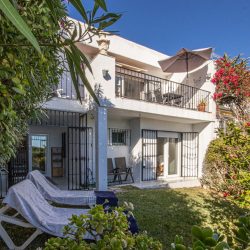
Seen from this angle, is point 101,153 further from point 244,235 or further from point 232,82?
point 232,82

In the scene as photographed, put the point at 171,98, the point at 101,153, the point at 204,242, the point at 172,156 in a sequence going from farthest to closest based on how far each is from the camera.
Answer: the point at 172,156
the point at 171,98
the point at 101,153
the point at 204,242

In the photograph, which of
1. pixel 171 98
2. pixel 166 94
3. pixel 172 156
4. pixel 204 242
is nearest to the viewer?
pixel 204 242

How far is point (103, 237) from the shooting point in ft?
5.49

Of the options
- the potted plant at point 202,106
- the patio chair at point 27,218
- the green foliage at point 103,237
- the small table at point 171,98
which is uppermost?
the small table at point 171,98

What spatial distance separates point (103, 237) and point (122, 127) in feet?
31.5

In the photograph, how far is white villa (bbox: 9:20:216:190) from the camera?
25.9 feet

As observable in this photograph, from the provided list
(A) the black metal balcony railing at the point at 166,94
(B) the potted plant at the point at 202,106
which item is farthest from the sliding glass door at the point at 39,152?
(B) the potted plant at the point at 202,106

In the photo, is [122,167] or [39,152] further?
[122,167]

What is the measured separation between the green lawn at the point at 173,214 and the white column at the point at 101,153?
811 millimetres

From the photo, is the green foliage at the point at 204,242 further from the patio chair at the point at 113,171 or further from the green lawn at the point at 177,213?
the patio chair at the point at 113,171

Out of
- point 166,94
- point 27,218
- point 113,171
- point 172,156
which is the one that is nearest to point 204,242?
point 27,218

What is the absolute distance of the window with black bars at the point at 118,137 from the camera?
35.6 ft

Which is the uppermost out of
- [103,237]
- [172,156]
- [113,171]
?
[103,237]

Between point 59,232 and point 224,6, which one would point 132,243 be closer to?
point 59,232
